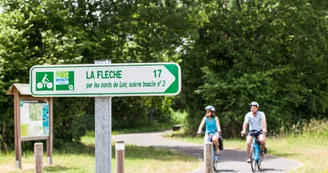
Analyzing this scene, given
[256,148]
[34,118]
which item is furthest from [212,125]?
[34,118]

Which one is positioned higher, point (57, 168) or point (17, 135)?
point (17, 135)

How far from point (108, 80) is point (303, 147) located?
1814 cm

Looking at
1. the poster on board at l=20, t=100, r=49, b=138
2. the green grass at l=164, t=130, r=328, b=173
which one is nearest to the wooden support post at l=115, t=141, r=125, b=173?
the green grass at l=164, t=130, r=328, b=173

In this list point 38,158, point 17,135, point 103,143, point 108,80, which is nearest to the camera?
point 103,143

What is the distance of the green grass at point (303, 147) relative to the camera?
643 inches

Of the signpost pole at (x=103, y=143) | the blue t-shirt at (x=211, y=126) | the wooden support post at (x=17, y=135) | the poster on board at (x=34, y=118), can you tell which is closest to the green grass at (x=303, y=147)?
the blue t-shirt at (x=211, y=126)

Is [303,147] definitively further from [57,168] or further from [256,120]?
[57,168]

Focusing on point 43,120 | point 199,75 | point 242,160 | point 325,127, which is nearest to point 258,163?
point 242,160

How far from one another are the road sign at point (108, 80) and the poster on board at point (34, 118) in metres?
10.7

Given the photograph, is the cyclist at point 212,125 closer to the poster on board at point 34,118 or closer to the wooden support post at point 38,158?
the poster on board at point 34,118

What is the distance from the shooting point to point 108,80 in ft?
16.3

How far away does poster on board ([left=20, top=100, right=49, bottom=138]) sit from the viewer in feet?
51.1

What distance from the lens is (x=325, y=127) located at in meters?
27.3

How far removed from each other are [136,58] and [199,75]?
850 centimetres
